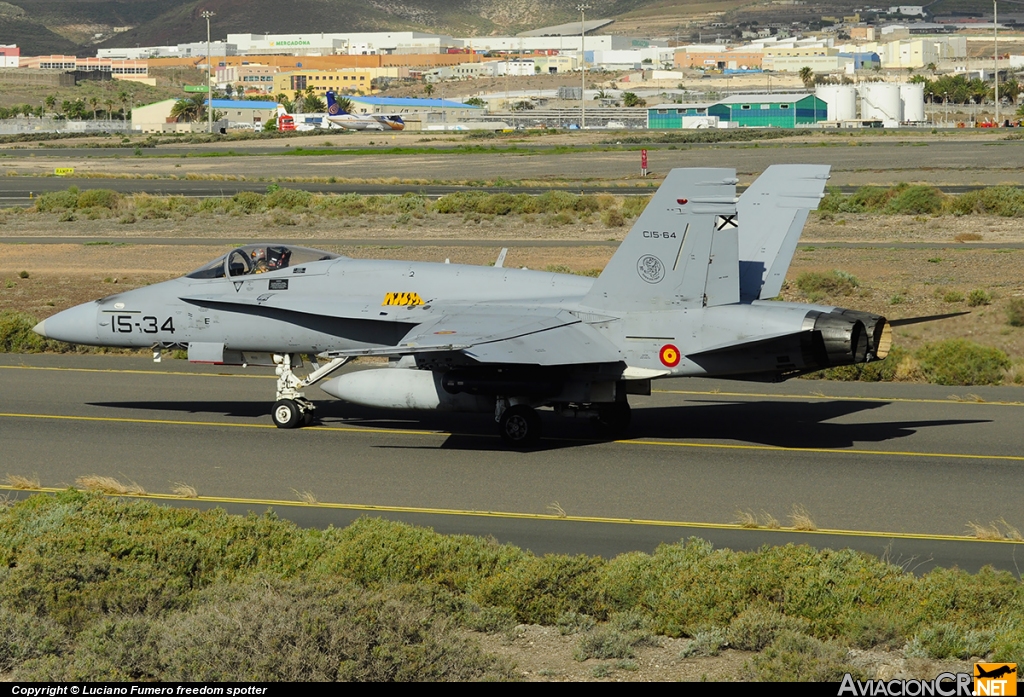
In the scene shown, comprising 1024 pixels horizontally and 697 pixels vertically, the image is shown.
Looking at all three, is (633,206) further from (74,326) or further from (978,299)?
(74,326)

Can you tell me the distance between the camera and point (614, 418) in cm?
1889

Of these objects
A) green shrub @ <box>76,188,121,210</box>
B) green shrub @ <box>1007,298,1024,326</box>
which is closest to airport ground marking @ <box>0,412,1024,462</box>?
green shrub @ <box>1007,298,1024,326</box>

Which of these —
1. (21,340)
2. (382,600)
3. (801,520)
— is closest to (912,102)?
(21,340)

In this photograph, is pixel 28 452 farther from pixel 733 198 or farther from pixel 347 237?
pixel 347 237

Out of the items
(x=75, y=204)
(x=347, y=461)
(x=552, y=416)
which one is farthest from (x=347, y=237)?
(x=347, y=461)

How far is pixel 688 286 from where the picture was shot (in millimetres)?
17172

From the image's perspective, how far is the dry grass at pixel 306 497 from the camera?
48.5 ft

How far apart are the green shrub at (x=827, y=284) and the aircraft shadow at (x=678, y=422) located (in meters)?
10.8

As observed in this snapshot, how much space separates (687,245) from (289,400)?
22.8ft

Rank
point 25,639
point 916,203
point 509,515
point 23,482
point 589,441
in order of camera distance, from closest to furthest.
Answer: point 25,639, point 509,515, point 23,482, point 589,441, point 916,203

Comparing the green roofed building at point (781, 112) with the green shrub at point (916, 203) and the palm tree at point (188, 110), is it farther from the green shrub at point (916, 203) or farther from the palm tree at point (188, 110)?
the green shrub at point (916, 203)

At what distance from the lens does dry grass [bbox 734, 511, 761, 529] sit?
13.7 metres

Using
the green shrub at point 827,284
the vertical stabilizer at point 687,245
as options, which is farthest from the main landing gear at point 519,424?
the green shrub at point 827,284

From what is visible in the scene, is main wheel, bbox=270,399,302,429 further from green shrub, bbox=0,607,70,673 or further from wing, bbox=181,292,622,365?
green shrub, bbox=0,607,70,673
